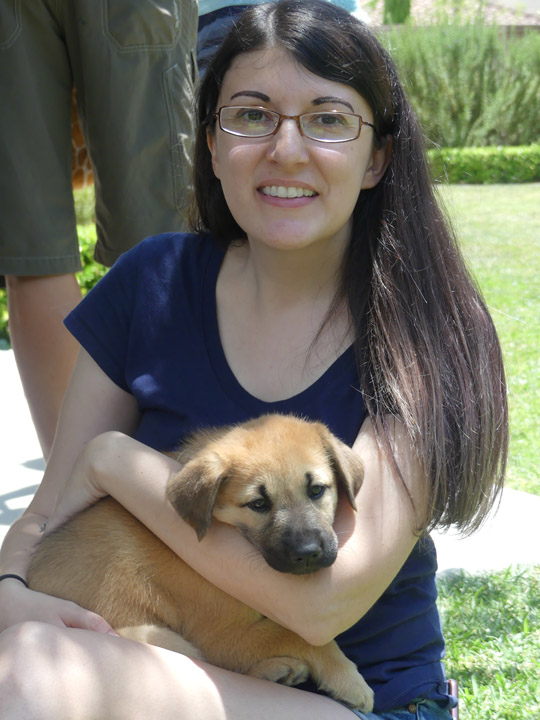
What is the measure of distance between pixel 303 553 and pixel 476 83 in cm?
2445

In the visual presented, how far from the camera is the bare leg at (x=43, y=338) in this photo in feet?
12.4

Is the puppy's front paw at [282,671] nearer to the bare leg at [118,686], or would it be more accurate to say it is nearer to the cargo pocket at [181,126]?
the bare leg at [118,686]

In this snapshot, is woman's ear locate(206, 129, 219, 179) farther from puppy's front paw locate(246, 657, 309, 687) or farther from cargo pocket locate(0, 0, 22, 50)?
puppy's front paw locate(246, 657, 309, 687)

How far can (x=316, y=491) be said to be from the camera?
2359 mm

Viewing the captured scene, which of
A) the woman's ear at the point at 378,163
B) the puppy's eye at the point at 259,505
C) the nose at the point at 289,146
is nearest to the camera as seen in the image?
the puppy's eye at the point at 259,505

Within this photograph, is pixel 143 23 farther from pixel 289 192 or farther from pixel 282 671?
pixel 282 671

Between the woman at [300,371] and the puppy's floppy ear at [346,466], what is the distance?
0.03 meters

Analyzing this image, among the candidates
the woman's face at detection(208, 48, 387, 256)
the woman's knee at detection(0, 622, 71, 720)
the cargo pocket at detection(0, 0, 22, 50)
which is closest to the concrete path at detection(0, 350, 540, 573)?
the woman's face at detection(208, 48, 387, 256)

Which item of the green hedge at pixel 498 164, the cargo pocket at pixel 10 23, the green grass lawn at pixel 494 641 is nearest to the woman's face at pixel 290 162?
the cargo pocket at pixel 10 23

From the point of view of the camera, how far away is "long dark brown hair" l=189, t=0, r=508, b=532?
7.66ft

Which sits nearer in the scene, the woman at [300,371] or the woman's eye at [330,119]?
the woman at [300,371]

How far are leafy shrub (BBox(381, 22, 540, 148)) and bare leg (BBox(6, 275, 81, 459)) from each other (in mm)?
21599

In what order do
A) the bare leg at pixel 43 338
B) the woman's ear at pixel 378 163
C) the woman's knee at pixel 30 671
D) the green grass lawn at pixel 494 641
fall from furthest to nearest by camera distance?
the bare leg at pixel 43 338
the green grass lawn at pixel 494 641
the woman's ear at pixel 378 163
the woman's knee at pixel 30 671

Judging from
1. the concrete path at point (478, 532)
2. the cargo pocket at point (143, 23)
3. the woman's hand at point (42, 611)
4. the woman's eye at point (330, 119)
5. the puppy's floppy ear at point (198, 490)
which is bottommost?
the concrete path at point (478, 532)
